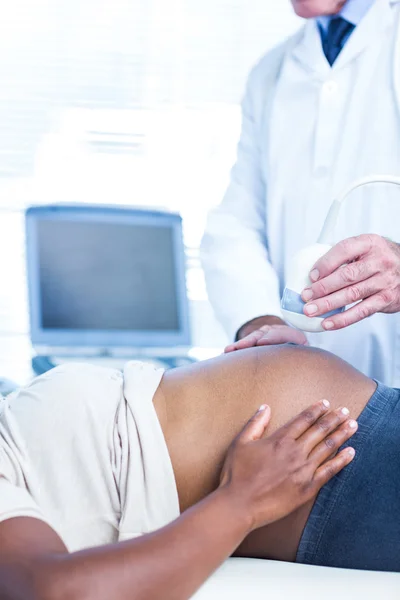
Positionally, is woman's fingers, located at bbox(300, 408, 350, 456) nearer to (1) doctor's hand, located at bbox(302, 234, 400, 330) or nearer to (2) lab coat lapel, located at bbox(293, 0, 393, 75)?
(1) doctor's hand, located at bbox(302, 234, 400, 330)

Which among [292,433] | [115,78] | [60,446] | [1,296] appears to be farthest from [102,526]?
[115,78]

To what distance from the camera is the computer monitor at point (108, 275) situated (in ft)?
7.45

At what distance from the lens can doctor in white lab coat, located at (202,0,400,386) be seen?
5.31ft

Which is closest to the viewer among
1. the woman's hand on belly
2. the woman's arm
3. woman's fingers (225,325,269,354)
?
the woman's arm

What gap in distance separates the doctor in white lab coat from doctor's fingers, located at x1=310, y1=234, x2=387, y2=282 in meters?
0.44

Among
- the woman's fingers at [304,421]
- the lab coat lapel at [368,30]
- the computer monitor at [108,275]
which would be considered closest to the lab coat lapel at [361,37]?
the lab coat lapel at [368,30]

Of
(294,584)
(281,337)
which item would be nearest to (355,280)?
(281,337)

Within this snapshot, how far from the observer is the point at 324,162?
65.9 inches

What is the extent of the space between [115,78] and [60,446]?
2232 mm

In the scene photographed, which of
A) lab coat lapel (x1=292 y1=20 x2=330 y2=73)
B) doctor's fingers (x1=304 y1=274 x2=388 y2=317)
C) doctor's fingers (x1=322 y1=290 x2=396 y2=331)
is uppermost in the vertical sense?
lab coat lapel (x1=292 y1=20 x2=330 y2=73)

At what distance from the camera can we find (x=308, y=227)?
5.58ft

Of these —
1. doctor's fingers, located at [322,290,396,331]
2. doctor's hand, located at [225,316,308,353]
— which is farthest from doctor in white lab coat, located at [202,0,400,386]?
doctor's fingers, located at [322,290,396,331]

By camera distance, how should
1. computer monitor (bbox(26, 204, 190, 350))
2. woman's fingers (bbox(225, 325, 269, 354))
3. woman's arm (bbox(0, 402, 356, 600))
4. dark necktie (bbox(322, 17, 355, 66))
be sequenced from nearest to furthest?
woman's arm (bbox(0, 402, 356, 600)) → woman's fingers (bbox(225, 325, 269, 354)) → dark necktie (bbox(322, 17, 355, 66)) → computer monitor (bbox(26, 204, 190, 350))

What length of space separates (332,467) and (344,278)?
Result: 0.29 metres
